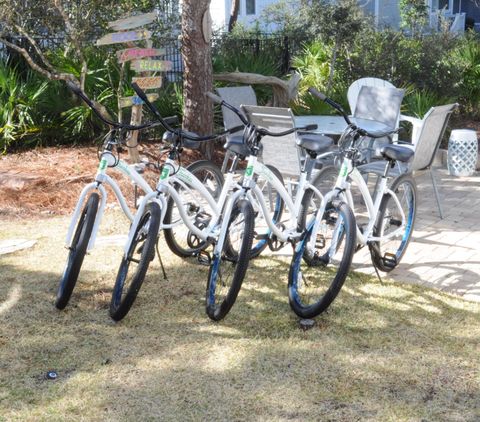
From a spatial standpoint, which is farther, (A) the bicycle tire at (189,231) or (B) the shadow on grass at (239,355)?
(A) the bicycle tire at (189,231)

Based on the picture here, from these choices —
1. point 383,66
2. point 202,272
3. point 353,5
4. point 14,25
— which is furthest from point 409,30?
point 202,272

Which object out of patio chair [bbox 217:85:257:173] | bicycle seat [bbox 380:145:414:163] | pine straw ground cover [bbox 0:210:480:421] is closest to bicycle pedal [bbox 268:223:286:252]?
pine straw ground cover [bbox 0:210:480:421]

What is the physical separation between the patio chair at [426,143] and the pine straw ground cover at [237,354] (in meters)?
1.57

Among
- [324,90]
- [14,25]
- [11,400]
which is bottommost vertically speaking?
[11,400]

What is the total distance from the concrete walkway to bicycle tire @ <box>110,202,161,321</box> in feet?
5.79

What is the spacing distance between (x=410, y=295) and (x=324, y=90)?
276 inches

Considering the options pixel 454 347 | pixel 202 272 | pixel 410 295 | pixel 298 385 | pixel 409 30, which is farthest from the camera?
pixel 409 30

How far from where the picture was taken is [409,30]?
16141 mm

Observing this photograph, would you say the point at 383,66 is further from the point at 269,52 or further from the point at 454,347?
the point at 454,347

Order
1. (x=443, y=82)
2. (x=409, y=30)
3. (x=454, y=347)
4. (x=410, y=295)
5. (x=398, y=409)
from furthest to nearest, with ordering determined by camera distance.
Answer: (x=409, y=30) → (x=443, y=82) → (x=410, y=295) → (x=454, y=347) → (x=398, y=409)

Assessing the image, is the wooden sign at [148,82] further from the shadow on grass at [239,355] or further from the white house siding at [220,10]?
the white house siding at [220,10]

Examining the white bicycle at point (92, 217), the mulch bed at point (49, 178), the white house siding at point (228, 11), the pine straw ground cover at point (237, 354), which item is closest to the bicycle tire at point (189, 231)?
the pine straw ground cover at point (237, 354)

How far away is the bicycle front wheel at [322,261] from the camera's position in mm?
4281

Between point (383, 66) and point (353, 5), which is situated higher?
point (353, 5)
